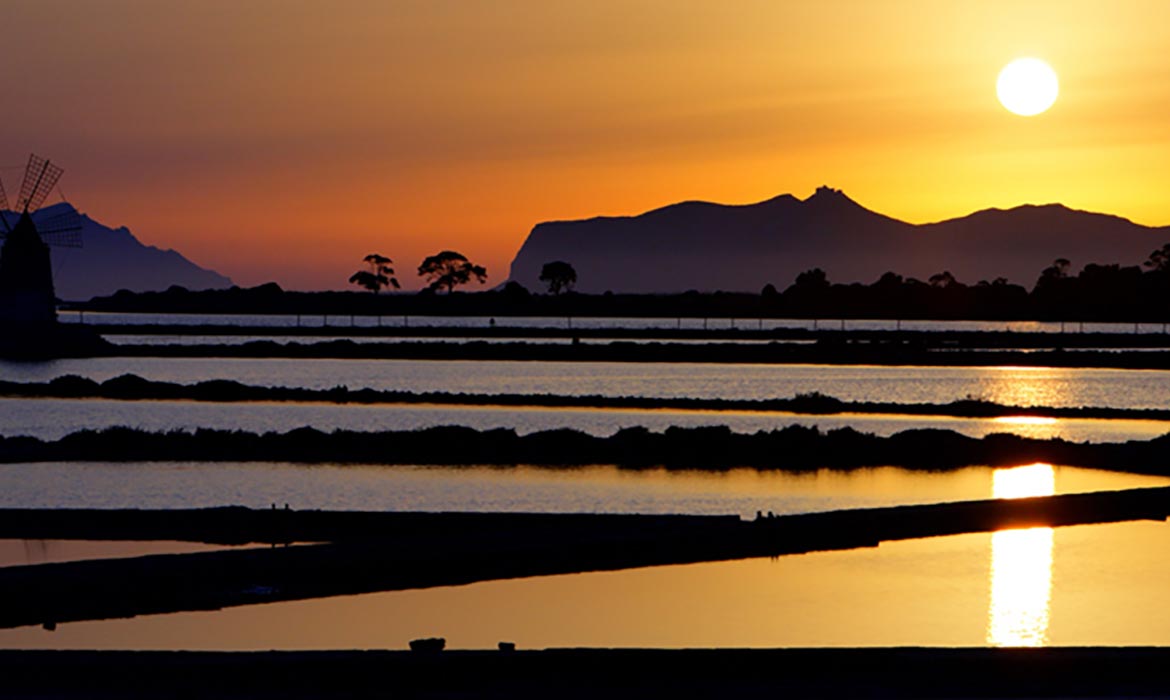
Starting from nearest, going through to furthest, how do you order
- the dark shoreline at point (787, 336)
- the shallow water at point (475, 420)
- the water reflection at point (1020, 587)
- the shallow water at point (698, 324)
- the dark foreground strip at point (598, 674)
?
the dark foreground strip at point (598, 674)
the water reflection at point (1020, 587)
the shallow water at point (475, 420)
the dark shoreline at point (787, 336)
the shallow water at point (698, 324)

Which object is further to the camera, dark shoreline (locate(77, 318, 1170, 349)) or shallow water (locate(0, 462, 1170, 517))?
dark shoreline (locate(77, 318, 1170, 349))

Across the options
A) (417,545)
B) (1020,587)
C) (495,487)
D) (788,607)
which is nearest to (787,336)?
(495,487)

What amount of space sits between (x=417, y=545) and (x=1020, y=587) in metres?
5.31

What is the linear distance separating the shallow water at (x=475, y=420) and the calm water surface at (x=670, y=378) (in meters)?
6.84

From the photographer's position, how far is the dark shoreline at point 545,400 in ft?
117

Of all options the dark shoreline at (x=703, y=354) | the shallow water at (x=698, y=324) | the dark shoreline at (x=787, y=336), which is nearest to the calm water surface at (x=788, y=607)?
the dark shoreline at (x=703, y=354)

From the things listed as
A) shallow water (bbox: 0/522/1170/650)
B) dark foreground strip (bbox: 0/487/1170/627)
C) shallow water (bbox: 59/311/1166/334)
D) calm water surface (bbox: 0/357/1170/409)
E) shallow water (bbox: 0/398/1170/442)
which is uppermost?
shallow water (bbox: 59/311/1166/334)

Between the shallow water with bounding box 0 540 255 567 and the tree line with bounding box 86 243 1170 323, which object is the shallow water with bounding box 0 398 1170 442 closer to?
the shallow water with bounding box 0 540 255 567

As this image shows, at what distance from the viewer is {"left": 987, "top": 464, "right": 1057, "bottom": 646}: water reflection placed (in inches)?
455

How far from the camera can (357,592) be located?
12.6 meters

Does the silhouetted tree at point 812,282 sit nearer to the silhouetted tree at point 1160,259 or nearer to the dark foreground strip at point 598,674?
the silhouetted tree at point 1160,259

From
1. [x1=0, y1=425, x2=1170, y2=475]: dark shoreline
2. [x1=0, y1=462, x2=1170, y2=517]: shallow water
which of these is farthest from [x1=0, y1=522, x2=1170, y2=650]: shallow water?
[x1=0, y1=425, x2=1170, y2=475]: dark shoreline

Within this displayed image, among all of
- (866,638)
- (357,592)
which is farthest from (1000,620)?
(357,592)

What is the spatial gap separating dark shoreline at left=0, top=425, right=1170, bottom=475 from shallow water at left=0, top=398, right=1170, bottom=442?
169 inches
